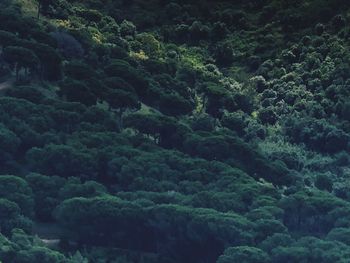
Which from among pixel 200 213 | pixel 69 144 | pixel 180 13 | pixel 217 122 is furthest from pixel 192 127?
pixel 180 13

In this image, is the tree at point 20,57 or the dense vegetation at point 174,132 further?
the tree at point 20,57

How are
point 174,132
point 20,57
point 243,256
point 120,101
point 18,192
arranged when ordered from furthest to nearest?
1. point 120,101
2. point 20,57
3. point 174,132
4. point 18,192
5. point 243,256

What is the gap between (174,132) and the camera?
11444 cm

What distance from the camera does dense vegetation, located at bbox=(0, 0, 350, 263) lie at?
97312 mm

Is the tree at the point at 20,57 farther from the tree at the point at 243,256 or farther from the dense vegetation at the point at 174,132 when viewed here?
the tree at the point at 243,256

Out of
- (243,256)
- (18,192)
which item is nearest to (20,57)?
(18,192)

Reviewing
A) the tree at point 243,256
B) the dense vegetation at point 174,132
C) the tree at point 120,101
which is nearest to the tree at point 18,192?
the dense vegetation at point 174,132

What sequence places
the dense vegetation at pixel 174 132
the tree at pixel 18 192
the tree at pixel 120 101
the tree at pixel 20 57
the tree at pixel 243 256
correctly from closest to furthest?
the tree at pixel 243 256 → the tree at pixel 18 192 → the dense vegetation at pixel 174 132 → the tree at pixel 20 57 → the tree at pixel 120 101

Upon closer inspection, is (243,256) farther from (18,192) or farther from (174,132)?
(174,132)

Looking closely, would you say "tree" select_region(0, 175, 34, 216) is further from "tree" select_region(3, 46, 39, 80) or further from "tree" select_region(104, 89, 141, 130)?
"tree" select_region(104, 89, 141, 130)

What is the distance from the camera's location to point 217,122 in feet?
405

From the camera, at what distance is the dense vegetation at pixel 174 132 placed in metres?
97.3

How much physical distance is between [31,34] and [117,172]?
21.1 m

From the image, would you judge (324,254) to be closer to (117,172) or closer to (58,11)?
(117,172)
